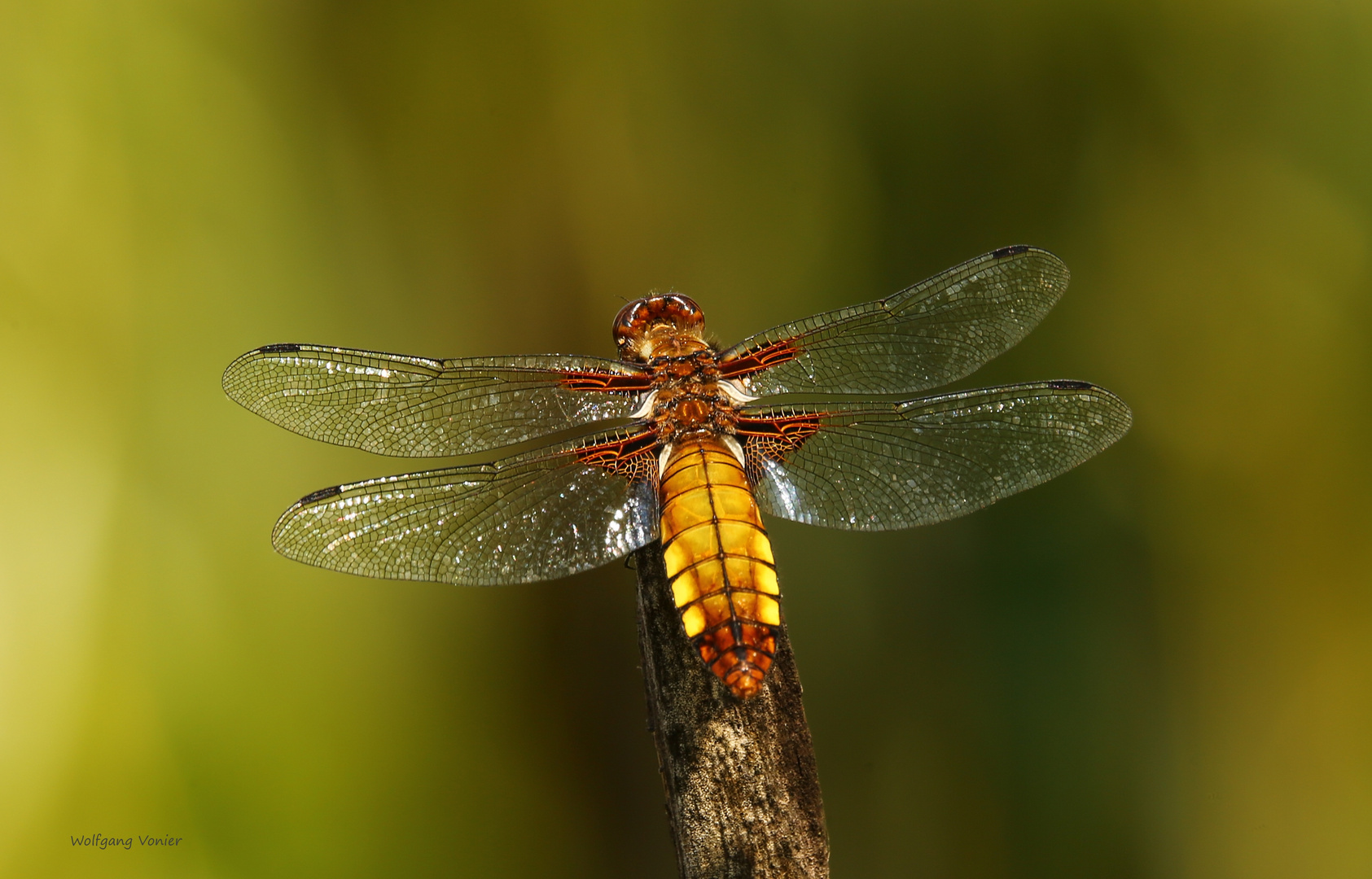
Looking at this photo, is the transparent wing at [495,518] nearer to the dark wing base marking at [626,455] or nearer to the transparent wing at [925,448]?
the dark wing base marking at [626,455]

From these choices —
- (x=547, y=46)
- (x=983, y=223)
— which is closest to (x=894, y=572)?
(x=983, y=223)

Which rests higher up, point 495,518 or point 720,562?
point 495,518

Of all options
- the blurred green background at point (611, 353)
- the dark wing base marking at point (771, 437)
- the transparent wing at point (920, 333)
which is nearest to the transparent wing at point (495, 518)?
the dark wing base marking at point (771, 437)

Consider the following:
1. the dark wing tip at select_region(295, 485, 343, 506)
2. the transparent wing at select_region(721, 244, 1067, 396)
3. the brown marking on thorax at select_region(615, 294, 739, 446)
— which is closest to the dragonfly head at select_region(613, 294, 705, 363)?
the brown marking on thorax at select_region(615, 294, 739, 446)

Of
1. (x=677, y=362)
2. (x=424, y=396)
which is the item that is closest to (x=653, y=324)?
(x=677, y=362)

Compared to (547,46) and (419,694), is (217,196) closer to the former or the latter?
(547,46)

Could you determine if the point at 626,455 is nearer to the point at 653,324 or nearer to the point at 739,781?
the point at 653,324

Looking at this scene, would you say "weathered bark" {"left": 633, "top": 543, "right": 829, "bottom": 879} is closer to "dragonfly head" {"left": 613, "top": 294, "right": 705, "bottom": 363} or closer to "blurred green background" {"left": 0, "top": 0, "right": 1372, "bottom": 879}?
"dragonfly head" {"left": 613, "top": 294, "right": 705, "bottom": 363}
